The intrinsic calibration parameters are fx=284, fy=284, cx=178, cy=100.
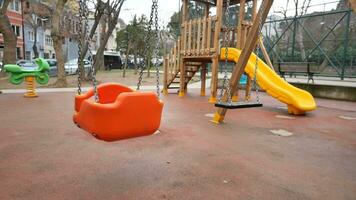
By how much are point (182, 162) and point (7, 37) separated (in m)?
17.5

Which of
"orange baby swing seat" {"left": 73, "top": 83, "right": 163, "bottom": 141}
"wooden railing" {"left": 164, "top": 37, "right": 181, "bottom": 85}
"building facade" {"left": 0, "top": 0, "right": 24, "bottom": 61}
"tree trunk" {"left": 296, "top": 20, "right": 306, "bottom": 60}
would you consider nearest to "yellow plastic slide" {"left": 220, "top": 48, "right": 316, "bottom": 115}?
"wooden railing" {"left": 164, "top": 37, "right": 181, "bottom": 85}

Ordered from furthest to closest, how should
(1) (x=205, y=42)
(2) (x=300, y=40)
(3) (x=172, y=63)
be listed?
(2) (x=300, y=40) < (3) (x=172, y=63) < (1) (x=205, y=42)

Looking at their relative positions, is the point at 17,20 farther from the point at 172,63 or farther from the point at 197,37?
the point at 197,37

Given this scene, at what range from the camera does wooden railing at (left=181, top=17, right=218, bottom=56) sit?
8.06 meters

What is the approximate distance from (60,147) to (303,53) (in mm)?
10962

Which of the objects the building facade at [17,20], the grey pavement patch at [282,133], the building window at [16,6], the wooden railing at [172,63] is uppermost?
the building window at [16,6]

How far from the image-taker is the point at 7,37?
1670 centimetres

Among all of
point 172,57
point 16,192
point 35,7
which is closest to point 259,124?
point 16,192

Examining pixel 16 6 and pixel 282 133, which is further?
pixel 16 6

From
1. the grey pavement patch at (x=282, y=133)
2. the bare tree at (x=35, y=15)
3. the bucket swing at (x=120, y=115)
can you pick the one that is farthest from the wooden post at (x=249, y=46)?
the bare tree at (x=35, y=15)

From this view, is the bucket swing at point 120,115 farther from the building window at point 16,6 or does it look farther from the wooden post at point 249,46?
the building window at point 16,6

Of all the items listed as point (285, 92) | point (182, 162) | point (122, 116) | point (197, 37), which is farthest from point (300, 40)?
point (122, 116)

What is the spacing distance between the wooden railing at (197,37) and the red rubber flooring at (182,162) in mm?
3484

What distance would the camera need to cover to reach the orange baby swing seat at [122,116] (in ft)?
7.37
